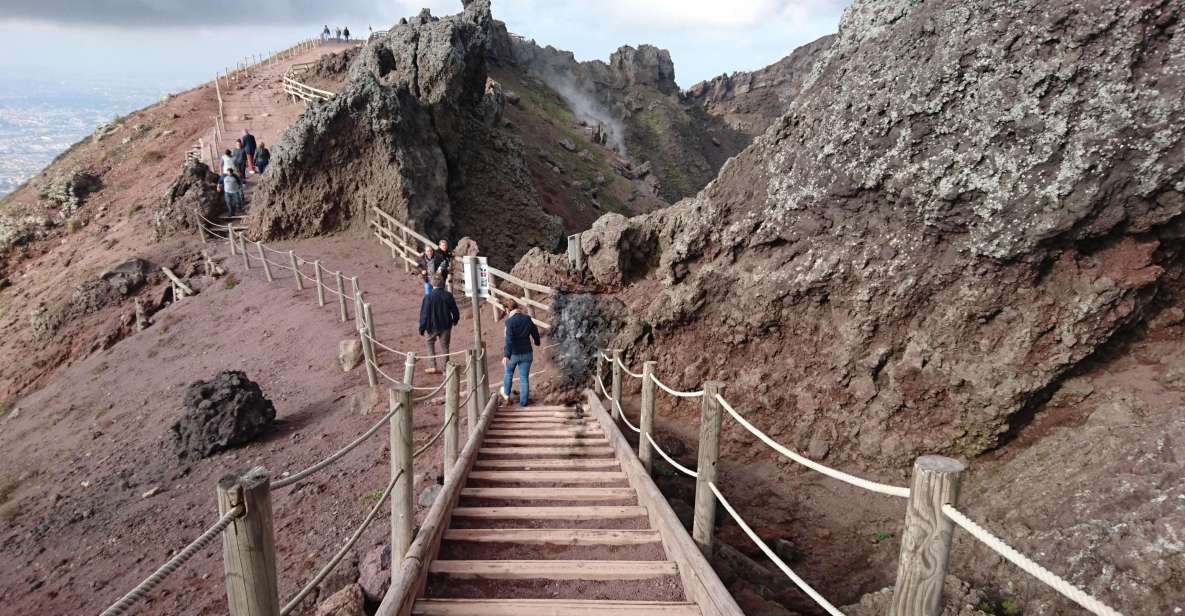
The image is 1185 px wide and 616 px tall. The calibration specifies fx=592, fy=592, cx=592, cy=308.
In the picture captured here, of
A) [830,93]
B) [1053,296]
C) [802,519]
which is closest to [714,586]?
[802,519]

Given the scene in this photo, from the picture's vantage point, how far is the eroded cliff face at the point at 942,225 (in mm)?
4855

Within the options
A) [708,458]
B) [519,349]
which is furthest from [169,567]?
[519,349]

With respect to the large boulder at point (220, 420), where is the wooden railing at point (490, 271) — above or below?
above

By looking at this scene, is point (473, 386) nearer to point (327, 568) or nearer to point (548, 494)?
point (548, 494)

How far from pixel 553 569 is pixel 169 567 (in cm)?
242

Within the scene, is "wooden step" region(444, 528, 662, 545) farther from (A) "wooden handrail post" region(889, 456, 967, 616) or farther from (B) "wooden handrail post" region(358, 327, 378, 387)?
(B) "wooden handrail post" region(358, 327, 378, 387)

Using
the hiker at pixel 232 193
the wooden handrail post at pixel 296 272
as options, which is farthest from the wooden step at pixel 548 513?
the hiker at pixel 232 193

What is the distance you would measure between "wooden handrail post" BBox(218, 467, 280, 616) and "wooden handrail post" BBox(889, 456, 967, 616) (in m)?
2.39

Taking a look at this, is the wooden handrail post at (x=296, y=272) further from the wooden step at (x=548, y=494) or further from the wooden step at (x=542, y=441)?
A: the wooden step at (x=548, y=494)

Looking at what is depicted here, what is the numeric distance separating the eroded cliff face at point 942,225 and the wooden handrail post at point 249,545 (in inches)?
217

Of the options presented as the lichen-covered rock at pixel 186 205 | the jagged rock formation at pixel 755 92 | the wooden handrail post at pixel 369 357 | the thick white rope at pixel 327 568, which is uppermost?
the jagged rock formation at pixel 755 92

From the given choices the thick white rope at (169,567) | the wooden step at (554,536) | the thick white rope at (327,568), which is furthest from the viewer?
the wooden step at (554,536)

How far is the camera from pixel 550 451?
21.1 feet

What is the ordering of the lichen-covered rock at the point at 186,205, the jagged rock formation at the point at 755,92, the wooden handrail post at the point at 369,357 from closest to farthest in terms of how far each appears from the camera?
1. the wooden handrail post at the point at 369,357
2. the lichen-covered rock at the point at 186,205
3. the jagged rock formation at the point at 755,92
